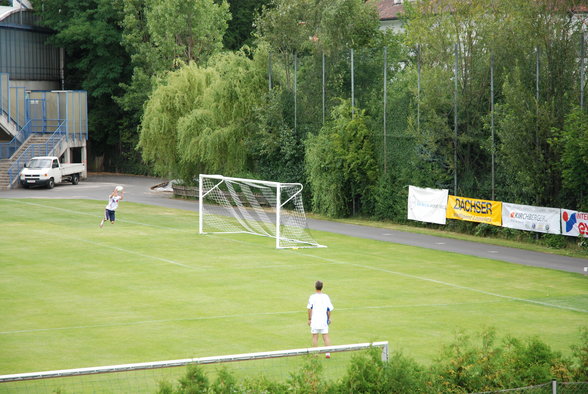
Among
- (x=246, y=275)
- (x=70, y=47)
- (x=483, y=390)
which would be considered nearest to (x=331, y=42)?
(x=246, y=275)

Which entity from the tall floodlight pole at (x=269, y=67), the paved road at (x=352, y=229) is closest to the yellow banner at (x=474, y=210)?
the paved road at (x=352, y=229)

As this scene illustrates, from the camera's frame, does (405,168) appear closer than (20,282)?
No

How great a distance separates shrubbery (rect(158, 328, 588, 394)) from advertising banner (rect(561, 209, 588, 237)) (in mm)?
20488

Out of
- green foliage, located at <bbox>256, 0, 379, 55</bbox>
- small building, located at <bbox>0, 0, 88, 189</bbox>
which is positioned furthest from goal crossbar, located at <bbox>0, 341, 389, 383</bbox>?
small building, located at <bbox>0, 0, 88, 189</bbox>

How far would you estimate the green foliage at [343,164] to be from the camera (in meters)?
43.3

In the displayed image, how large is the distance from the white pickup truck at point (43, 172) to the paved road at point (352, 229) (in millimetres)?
648

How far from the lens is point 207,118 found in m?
50.3

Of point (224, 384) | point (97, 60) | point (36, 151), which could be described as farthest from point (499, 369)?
point (97, 60)

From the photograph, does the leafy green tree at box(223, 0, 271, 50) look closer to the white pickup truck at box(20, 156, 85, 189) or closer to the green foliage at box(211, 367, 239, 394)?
the white pickup truck at box(20, 156, 85, 189)

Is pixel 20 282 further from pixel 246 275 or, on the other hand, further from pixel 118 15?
pixel 118 15

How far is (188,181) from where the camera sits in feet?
174

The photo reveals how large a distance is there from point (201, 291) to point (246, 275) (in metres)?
2.95

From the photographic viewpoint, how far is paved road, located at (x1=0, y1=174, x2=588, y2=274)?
31.9m

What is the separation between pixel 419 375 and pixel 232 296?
1254 cm
